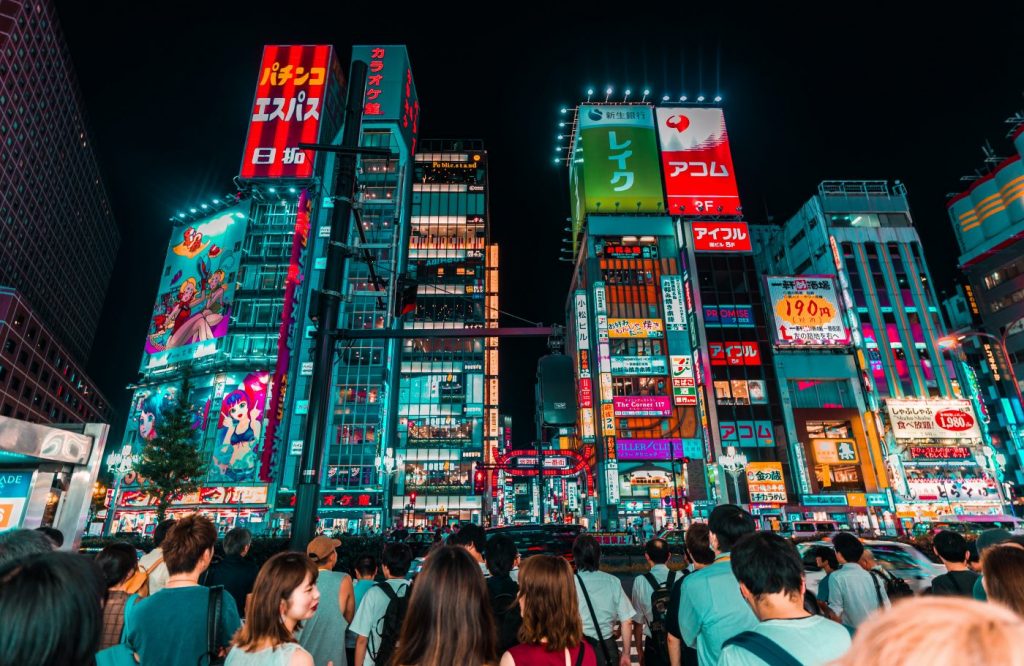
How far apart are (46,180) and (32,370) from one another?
36.4 metres

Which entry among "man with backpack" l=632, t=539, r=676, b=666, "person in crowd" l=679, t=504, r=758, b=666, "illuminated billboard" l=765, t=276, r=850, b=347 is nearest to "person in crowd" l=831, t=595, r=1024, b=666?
"person in crowd" l=679, t=504, r=758, b=666

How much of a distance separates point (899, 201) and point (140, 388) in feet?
376

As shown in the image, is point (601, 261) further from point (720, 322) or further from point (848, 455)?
point (848, 455)

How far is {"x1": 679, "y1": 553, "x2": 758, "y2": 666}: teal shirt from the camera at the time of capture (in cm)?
413

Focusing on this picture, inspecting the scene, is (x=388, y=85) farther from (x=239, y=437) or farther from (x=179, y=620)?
(x=179, y=620)

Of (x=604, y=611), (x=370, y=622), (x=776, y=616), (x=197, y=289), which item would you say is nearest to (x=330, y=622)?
(x=370, y=622)

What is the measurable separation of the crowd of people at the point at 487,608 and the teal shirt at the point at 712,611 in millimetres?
11

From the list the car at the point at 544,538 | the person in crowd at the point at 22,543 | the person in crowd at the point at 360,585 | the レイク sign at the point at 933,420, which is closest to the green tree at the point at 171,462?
the car at the point at 544,538

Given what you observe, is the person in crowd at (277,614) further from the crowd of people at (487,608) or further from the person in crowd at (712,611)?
the person in crowd at (712,611)

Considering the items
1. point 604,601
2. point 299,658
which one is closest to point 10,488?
point 299,658

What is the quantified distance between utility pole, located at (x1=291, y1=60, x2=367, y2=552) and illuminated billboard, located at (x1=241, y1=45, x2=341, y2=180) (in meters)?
44.6

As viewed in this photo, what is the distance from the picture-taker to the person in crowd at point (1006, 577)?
11.2 ft

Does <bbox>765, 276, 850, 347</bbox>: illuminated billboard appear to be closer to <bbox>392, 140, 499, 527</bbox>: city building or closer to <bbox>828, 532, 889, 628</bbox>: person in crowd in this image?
<bbox>392, 140, 499, 527</bbox>: city building

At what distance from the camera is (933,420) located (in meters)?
48.1
